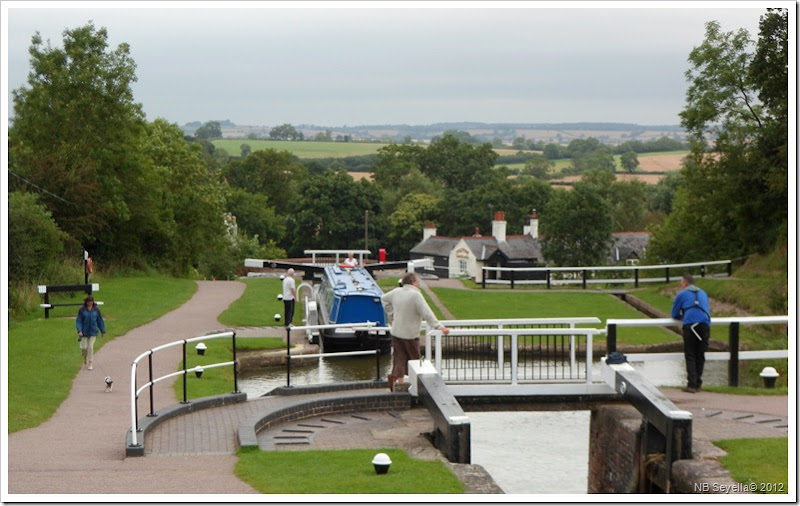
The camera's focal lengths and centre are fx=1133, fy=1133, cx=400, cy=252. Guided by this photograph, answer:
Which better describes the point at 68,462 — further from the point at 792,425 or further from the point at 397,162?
the point at 397,162

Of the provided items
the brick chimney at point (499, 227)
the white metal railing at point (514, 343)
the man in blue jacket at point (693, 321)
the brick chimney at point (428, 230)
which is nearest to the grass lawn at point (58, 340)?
the white metal railing at point (514, 343)

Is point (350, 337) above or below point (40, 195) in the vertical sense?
below

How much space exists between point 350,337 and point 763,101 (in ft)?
Result: 56.9

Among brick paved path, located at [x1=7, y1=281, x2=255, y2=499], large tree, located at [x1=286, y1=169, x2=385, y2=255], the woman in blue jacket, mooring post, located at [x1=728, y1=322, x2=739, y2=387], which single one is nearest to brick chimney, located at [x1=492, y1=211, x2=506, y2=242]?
large tree, located at [x1=286, y1=169, x2=385, y2=255]

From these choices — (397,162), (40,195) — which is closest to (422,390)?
(40,195)

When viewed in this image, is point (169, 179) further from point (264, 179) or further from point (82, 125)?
point (264, 179)

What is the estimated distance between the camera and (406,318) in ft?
49.6

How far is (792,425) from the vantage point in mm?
12328

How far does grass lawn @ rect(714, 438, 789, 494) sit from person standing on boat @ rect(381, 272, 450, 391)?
13.5 feet

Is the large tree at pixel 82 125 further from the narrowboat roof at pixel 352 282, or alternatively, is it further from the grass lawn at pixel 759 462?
the grass lawn at pixel 759 462

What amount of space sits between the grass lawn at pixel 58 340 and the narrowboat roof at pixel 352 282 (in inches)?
183

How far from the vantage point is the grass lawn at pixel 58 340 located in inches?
655

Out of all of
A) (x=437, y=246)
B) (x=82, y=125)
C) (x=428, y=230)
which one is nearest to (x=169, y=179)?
(x=82, y=125)

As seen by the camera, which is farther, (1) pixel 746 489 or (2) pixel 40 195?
(2) pixel 40 195
